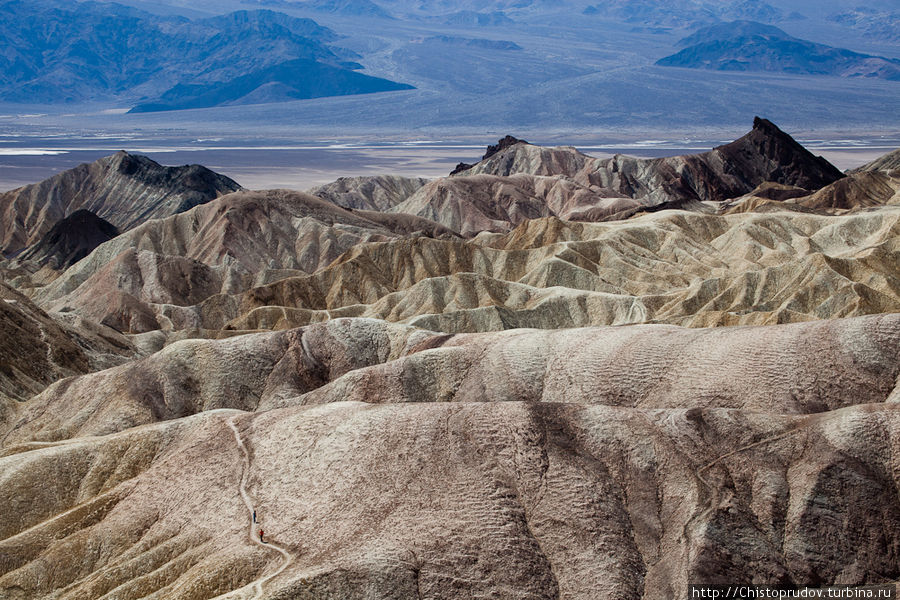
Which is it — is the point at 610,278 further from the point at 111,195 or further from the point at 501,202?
the point at 111,195

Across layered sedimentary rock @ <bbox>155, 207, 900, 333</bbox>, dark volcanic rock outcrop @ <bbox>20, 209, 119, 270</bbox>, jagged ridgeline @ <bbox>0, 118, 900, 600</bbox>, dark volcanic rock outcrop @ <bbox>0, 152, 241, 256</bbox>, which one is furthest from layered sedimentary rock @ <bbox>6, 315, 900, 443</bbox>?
dark volcanic rock outcrop @ <bbox>0, 152, 241, 256</bbox>

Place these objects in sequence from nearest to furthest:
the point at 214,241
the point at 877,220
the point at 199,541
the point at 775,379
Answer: the point at 199,541 < the point at 775,379 < the point at 877,220 < the point at 214,241

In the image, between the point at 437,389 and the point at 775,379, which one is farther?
the point at 437,389

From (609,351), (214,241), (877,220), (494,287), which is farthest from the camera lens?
(214,241)

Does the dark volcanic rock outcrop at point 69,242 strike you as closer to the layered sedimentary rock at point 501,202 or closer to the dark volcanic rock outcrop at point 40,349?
the layered sedimentary rock at point 501,202

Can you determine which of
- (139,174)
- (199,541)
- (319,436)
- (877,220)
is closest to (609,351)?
(319,436)

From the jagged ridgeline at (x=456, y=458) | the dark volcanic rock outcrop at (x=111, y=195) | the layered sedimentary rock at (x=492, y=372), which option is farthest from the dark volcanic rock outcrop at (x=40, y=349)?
the dark volcanic rock outcrop at (x=111, y=195)

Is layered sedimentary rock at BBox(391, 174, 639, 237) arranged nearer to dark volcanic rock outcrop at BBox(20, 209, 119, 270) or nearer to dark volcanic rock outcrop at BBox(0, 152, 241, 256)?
dark volcanic rock outcrop at BBox(0, 152, 241, 256)

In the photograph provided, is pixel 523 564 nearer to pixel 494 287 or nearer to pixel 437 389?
pixel 437 389
